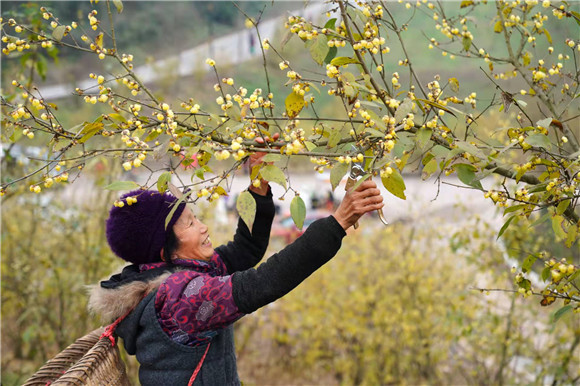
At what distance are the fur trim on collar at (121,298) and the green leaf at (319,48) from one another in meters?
0.87

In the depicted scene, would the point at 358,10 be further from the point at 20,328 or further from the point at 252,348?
the point at 252,348

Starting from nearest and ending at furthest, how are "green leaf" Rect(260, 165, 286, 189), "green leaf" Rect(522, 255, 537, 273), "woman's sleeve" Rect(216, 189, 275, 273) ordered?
"green leaf" Rect(260, 165, 286, 189) < "green leaf" Rect(522, 255, 537, 273) < "woman's sleeve" Rect(216, 189, 275, 273)

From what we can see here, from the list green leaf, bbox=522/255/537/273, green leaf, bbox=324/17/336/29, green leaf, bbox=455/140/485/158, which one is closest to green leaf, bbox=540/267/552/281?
green leaf, bbox=522/255/537/273

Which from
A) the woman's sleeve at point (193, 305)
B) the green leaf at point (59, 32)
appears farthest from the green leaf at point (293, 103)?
the green leaf at point (59, 32)

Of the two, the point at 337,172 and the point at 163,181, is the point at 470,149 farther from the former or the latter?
the point at 163,181

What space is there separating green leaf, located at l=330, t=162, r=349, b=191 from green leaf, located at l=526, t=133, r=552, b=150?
1.51 ft

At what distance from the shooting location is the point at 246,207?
4.67 feet

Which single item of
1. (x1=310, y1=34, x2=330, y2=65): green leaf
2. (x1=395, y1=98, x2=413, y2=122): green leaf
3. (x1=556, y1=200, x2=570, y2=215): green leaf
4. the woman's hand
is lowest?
(x1=556, y1=200, x2=570, y2=215): green leaf

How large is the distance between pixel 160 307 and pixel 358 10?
43.0 inches

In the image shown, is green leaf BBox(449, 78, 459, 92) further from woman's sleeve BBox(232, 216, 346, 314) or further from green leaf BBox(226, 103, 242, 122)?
green leaf BBox(226, 103, 242, 122)

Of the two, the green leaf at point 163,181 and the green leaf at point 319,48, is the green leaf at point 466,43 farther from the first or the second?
the green leaf at point 163,181

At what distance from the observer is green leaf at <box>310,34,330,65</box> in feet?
5.01

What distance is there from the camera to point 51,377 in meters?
1.85

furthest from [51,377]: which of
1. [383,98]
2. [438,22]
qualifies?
[438,22]
